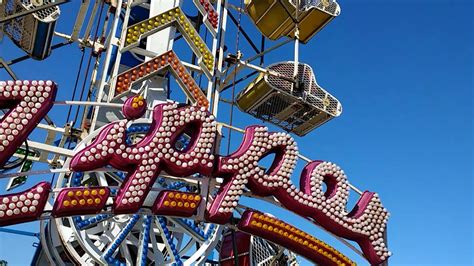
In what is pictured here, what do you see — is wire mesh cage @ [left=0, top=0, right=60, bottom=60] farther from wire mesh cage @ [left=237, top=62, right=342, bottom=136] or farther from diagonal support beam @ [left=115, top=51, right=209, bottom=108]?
wire mesh cage @ [left=237, top=62, right=342, bottom=136]

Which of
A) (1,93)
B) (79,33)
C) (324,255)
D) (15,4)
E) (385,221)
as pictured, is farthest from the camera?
(79,33)

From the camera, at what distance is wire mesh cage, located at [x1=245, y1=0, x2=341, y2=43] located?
14844 millimetres

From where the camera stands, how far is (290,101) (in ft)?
45.5

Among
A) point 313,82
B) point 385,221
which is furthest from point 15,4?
point 385,221

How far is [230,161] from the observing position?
9141 mm

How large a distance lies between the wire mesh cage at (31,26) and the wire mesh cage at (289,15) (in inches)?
208

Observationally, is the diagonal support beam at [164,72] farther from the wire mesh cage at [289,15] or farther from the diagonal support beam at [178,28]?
the wire mesh cage at [289,15]

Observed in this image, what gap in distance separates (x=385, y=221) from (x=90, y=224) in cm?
539

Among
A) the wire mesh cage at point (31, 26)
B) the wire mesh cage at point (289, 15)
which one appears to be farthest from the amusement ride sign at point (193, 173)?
the wire mesh cage at point (289, 15)

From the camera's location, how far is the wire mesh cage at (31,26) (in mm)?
11695

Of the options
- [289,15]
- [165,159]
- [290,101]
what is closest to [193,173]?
[165,159]

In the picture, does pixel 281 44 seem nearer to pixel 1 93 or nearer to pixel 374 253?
pixel 374 253

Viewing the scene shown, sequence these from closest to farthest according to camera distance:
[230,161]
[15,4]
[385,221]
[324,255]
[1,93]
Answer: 1. [1,93]
2. [230,161]
3. [324,255]
4. [385,221]
5. [15,4]

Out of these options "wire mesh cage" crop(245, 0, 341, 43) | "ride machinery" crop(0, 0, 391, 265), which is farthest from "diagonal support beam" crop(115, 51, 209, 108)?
"wire mesh cage" crop(245, 0, 341, 43)
